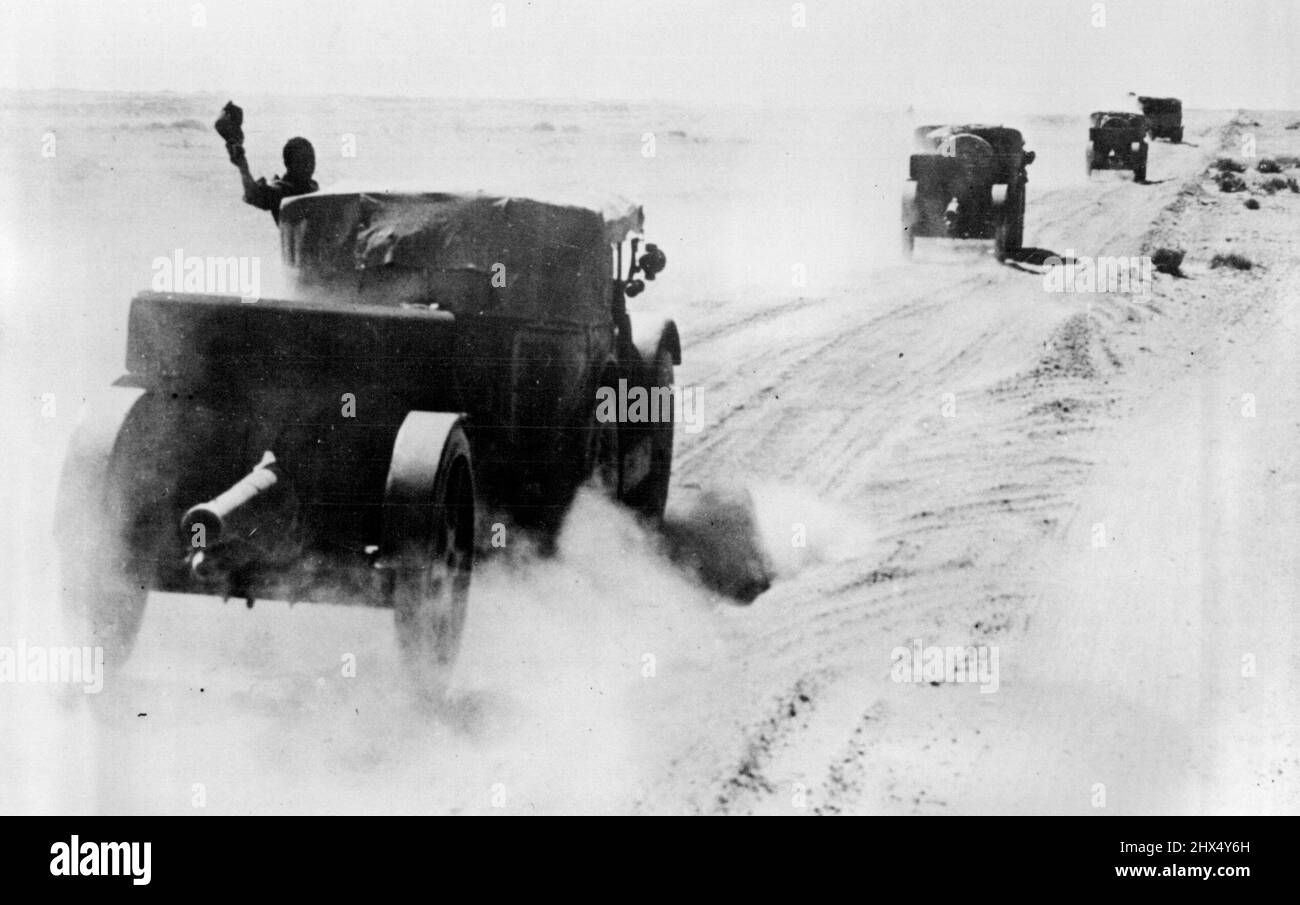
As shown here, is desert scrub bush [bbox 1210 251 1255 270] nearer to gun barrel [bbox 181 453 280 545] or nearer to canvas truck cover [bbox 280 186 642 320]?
canvas truck cover [bbox 280 186 642 320]

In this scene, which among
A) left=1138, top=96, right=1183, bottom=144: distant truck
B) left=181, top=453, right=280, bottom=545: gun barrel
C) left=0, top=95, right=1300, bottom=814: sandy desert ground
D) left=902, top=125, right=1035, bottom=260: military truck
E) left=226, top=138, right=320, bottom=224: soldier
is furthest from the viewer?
left=1138, top=96, right=1183, bottom=144: distant truck

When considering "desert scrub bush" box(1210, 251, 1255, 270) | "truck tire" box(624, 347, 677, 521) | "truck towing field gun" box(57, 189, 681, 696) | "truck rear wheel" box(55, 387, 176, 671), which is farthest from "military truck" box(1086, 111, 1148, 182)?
"truck rear wheel" box(55, 387, 176, 671)

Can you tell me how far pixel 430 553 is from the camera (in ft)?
18.4

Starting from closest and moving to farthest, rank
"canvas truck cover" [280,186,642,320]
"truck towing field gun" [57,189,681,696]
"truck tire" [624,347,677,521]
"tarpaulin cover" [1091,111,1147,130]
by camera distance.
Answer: "truck towing field gun" [57,189,681,696] < "canvas truck cover" [280,186,642,320] < "truck tire" [624,347,677,521] < "tarpaulin cover" [1091,111,1147,130]

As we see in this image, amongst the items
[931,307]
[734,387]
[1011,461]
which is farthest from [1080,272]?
[1011,461]

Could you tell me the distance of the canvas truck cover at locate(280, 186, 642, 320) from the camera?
662 centimetres

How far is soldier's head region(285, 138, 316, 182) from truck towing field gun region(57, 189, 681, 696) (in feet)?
5.37

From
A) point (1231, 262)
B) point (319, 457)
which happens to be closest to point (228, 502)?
point (319, 457)

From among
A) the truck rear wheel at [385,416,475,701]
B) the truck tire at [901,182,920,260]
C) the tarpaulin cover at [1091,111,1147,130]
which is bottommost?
the truck rear wheel at [385,416,475,701]

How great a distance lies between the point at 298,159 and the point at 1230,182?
20228mm

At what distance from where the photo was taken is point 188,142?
2361 centimetres

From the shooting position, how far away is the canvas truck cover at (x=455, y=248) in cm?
662

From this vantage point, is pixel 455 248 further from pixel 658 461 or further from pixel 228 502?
pixel 658 461
